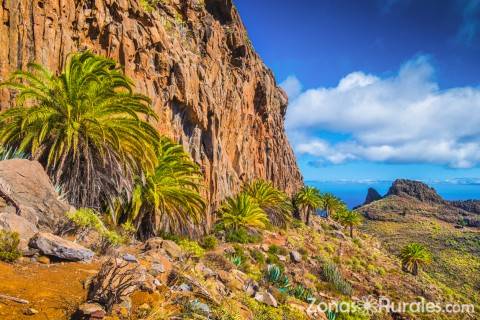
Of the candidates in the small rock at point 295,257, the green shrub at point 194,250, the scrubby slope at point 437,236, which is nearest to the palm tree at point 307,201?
the scrubby slope at point 437,236

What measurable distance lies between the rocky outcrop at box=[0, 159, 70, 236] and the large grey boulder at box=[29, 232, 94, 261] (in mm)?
444

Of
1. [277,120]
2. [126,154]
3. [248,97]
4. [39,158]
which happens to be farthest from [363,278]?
[277,120]

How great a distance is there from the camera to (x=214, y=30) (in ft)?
116

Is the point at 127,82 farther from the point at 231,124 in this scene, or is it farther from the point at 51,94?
the point at 231,124

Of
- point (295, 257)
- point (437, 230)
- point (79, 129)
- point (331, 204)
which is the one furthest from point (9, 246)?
point (437, 230)

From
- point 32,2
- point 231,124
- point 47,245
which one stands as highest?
point 231,124

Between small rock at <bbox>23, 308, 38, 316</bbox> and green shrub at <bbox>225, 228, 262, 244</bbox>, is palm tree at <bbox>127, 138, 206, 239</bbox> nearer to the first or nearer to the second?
green shrub at <bbox>225, 228, 262, 244</bbox>

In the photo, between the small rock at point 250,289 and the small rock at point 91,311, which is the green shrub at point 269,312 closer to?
the small rock at point 250,289

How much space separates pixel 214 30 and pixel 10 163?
31.4 meters

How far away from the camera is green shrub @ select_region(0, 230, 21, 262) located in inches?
197

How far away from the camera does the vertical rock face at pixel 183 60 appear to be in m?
14.9

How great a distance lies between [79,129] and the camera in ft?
38.2

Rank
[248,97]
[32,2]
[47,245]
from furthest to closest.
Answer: [248,97] → [32,2] → [47,245]

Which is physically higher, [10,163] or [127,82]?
[127,82]
